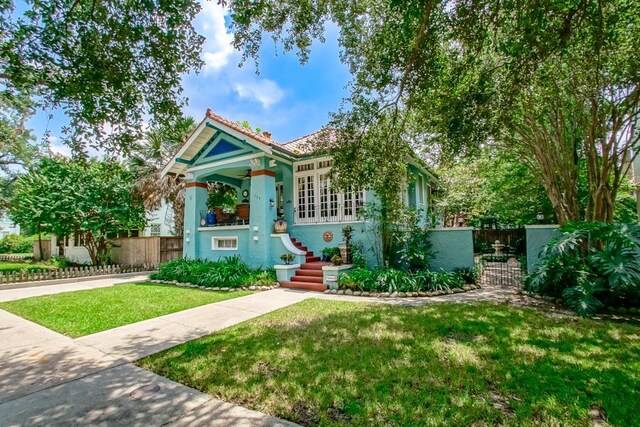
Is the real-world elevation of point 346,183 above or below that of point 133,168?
below

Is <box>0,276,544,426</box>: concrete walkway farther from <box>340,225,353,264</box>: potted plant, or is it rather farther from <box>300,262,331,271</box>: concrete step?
<box>340,225,353,264</box>: potted plant

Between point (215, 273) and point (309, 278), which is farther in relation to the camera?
point (215, 273)

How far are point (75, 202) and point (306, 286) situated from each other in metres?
12.8

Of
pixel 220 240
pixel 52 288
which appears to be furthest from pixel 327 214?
pixel 52 288

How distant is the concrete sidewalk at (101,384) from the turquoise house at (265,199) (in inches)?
228

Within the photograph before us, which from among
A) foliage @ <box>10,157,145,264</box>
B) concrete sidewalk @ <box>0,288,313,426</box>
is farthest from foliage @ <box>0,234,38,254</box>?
concrete sidewalk @ <box>0,288,313,426</box>

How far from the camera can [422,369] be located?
381cm

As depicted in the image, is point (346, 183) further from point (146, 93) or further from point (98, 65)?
point (98, 65)

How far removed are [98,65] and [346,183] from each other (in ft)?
18.0

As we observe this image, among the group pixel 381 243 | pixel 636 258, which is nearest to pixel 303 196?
pixel 381 243

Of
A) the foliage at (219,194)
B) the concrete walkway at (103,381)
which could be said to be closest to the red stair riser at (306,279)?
the concrete walkway at (103,381)

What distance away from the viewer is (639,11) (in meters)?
5.44

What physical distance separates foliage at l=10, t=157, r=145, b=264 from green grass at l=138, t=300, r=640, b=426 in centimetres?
1336

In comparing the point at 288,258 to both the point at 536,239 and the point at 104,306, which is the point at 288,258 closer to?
the point at 104,306
